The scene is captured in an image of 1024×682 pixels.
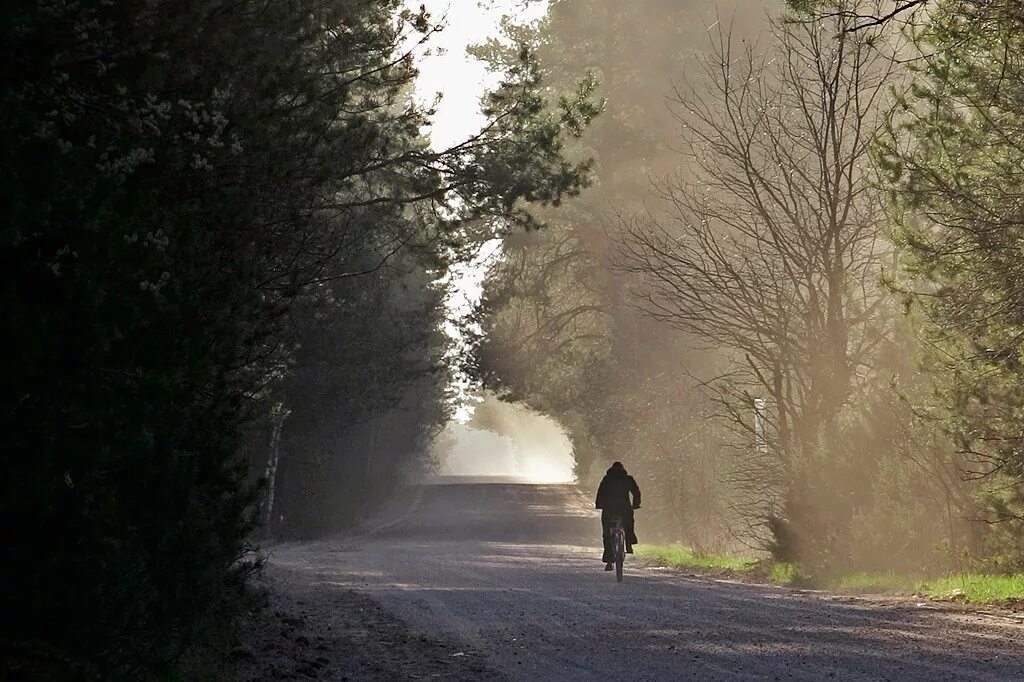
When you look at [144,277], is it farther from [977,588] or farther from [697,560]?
[697,560]

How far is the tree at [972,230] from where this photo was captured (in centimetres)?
1467

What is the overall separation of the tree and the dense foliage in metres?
6.26

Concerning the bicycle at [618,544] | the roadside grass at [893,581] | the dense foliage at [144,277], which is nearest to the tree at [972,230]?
the roadside grass at [893,581]

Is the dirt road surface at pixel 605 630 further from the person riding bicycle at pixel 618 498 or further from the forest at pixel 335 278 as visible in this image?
the forest at pixel 335 278

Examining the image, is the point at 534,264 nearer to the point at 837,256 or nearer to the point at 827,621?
the point at 837,256

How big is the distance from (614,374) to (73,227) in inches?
1604

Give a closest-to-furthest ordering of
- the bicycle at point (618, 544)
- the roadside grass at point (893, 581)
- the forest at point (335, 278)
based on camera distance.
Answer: the forest at point (335, 278)
the roadside grass at point (893, 581)
the bicycle at point (618, 544)

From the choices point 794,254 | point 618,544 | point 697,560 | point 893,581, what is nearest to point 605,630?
point 893,581

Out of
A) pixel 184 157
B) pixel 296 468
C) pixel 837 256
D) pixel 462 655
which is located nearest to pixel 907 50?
pixel 837 256

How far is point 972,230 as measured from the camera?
14719 mm

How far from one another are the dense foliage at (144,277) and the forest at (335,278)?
0.9 inches

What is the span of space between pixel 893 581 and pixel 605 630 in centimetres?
727

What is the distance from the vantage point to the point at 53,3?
6.09m

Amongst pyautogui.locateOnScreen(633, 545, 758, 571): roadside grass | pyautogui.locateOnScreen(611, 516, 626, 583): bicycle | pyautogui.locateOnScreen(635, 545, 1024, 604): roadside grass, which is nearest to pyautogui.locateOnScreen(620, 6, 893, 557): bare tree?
pyautogui.locateOnScreen(635, 545, 1024, 604): roadside grass
